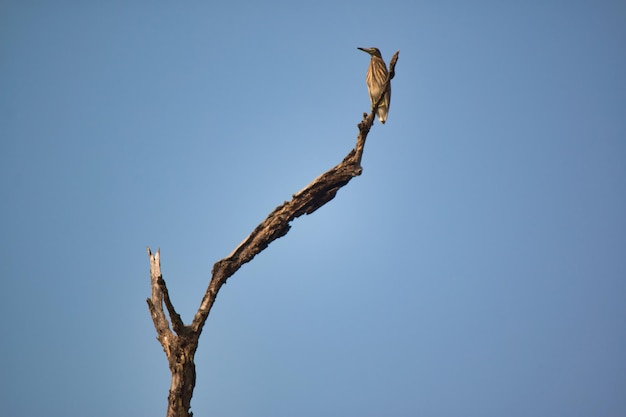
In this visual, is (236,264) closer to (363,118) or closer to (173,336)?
(173,336)

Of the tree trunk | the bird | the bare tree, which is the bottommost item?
the tree trunk

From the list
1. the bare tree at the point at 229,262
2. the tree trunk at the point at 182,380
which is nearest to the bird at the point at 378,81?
the bare tree at the point at 229,262

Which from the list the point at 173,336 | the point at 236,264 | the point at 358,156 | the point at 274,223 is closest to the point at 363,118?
the point at 358,156

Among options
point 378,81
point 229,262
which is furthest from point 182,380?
point 378,81

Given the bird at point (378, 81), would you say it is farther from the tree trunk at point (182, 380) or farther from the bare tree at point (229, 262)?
the tree trunk at point (182, 380)

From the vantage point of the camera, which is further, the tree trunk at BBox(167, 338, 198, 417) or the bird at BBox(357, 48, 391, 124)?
the bird at BBox(357, 48, 391, 124)

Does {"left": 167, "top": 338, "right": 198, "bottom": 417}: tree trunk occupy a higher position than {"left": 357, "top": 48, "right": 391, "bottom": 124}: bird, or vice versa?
{"left": 357, "top": 48, "right": 391, "bottom": 124}: bird

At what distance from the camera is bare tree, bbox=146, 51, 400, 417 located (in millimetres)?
6297

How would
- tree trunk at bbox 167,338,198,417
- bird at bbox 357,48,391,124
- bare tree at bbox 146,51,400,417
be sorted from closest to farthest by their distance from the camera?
tree trunk at bbox 167,338,198,417, bare tree at bbox 146,51,400,417, bird at bbox 357,48,391,124

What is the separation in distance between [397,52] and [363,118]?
88 centimetres

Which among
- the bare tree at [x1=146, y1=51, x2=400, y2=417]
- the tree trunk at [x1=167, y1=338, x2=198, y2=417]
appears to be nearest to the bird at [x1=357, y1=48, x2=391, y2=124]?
the bare tree at [x1=146, y1=51, x2=400, y2=417]

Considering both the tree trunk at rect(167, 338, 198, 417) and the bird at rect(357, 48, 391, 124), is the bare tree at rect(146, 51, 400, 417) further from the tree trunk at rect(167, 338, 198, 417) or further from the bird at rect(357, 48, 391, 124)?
the bird at rect(357, 48, 391, 124)

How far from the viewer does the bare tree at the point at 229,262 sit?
6.30 metres

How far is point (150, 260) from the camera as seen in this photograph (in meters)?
6.73
